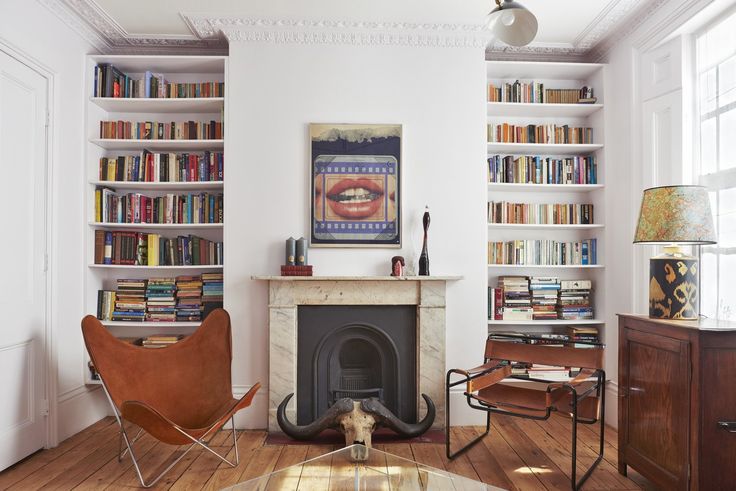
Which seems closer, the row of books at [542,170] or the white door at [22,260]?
the white door at [22,260]

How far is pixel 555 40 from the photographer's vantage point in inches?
162

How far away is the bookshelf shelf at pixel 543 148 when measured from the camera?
412 cm

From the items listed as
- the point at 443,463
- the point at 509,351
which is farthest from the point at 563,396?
the point at 443,463

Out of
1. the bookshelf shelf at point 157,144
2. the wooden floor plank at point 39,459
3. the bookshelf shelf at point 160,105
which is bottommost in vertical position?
the wooden floor plank at point 39,459

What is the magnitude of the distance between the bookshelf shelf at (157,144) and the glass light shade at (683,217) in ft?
9.86

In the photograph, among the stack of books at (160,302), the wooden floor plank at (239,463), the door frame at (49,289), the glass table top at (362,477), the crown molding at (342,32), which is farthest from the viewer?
the stack of books at (160,302)

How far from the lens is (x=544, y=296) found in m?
4.19

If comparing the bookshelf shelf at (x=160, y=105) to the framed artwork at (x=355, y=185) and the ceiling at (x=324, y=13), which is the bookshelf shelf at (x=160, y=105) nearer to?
the ceiling at (x=324, y=13)

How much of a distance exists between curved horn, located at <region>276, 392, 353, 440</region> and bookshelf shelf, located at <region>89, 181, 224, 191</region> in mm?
1730

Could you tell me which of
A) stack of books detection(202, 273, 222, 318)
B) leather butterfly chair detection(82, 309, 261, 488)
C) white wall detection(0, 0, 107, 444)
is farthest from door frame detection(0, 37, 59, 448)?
→ stack of books detection(202, 273, 222, 318)

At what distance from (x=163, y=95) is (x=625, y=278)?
384 centimetres

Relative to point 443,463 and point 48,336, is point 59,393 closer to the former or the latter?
point 48,336

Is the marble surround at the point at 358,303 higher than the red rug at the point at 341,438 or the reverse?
higher

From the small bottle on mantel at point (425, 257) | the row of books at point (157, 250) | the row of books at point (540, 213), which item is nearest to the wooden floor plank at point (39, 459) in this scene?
the row of books at point (157, 250)
